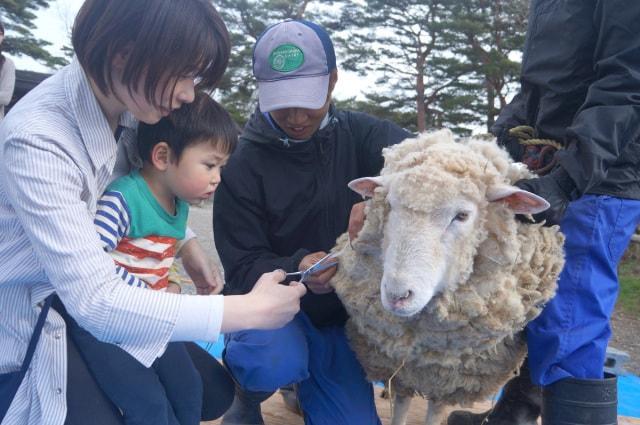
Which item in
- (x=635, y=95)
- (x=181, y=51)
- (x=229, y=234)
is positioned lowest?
(x=229, y=234)

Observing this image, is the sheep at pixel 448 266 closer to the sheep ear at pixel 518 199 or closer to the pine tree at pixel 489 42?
the sheep ear at pixel 518 199

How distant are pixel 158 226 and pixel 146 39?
48cm

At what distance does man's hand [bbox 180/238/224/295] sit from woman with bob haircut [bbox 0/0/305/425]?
454 millimetres

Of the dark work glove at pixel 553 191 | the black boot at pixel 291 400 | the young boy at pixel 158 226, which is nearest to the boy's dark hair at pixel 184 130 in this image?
the young boy at pixel 158 226

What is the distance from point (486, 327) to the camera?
1.46 metres

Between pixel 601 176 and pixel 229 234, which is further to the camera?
Result: pixel 229 234

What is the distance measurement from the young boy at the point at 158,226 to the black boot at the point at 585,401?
3.21 ft

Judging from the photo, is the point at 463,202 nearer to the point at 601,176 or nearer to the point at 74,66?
the point at 601,176

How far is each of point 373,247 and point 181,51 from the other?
69 cm

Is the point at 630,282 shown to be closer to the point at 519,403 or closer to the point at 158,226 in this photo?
the point at 519,403

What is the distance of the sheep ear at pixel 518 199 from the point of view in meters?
1.34

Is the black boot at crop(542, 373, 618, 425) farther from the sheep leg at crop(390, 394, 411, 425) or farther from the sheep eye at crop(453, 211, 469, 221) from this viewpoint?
the sheep eye at crop(453, 211, 469, 221)

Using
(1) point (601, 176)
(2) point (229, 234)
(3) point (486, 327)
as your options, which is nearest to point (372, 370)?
(3) point (486, 327)

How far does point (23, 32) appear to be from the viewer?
651 inches
